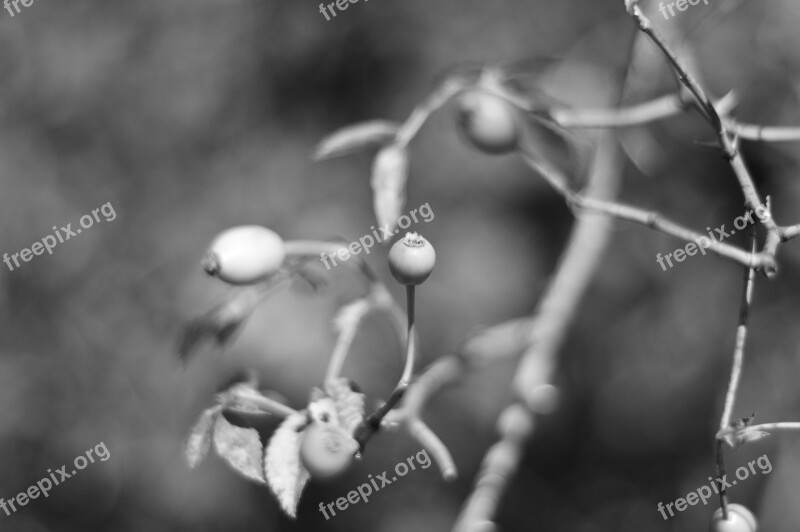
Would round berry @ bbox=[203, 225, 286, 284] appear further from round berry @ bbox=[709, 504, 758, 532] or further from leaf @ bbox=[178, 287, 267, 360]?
round berry @ bbox=[709, 504, 758, 532]

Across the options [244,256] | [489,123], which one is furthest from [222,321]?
[489,123]

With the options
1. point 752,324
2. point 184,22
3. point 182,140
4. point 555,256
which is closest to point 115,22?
point 184,22

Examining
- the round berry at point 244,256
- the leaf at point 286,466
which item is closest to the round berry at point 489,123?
the round berry at point 244,256

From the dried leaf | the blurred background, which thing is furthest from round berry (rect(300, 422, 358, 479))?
the blurred background

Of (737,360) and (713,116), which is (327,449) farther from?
(713,116)

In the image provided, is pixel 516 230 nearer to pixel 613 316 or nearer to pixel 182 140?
pixel 613 316

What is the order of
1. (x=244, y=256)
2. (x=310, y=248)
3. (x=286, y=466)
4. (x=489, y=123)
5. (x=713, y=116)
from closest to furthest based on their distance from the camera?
(x=713, y=116), (x=286, y=466), (x=244, y=256), (x=310, y=248), (x=489, y=123)
